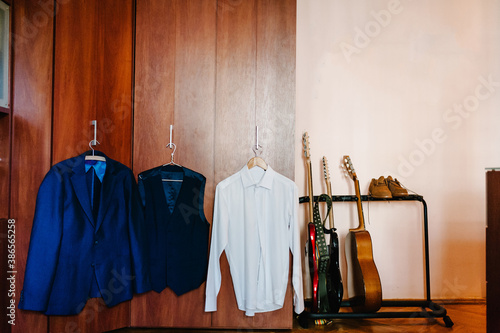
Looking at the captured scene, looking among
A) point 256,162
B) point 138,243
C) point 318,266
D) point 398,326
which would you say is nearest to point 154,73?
point 256,162

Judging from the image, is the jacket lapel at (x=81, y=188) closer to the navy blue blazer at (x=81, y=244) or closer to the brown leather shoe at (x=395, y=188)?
the navy blue blazer at (x=81, y=244)

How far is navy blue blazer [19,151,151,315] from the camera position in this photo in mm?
1786

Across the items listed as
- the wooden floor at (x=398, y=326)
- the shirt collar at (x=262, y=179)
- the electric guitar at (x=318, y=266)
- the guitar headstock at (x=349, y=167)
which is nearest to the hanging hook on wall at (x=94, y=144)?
the shirt collar at (x=262, y=179)

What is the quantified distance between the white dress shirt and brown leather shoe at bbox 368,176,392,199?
29.7 inches

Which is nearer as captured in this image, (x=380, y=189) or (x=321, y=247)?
(x=321, y=247)

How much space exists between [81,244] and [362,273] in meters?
1.84

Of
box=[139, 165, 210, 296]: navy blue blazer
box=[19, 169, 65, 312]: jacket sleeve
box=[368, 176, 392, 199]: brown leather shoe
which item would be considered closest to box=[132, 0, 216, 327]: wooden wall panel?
box=[139, 165, 210, 296]: navy blue blazer

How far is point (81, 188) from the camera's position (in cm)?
195

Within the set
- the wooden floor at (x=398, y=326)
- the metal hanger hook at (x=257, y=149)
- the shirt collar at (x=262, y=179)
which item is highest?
the metal hanger hook at (x=257, y=149)

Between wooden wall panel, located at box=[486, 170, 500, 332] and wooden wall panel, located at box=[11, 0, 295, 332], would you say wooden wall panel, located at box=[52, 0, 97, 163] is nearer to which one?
wooden wall panel, located at box=[11, 0, 295, 332]

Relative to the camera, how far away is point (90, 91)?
2.08 m

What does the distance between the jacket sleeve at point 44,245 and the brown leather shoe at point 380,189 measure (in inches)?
85.7

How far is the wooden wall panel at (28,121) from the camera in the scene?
176 centimetres

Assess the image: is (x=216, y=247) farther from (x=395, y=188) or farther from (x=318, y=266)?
(x=395, y=188)
